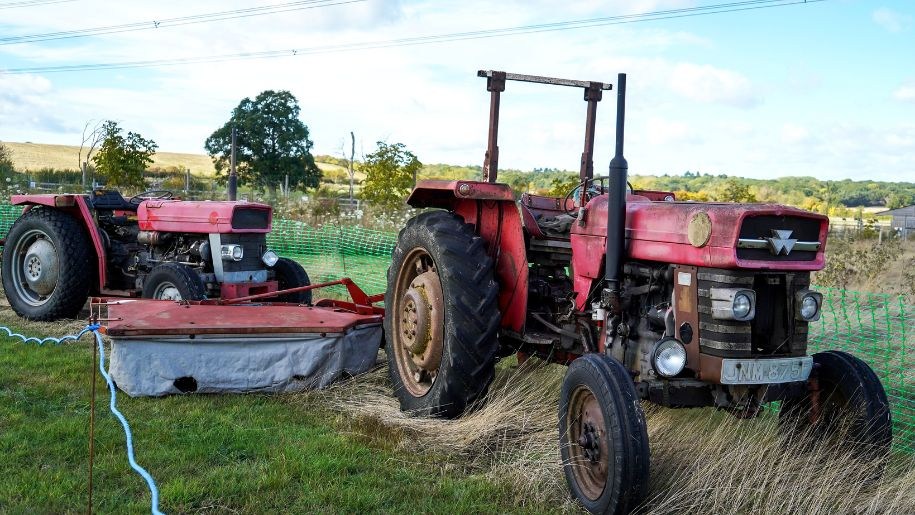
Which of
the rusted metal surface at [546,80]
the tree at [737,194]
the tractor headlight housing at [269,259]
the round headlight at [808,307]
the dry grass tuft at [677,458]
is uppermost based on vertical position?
the rusted metal surface at [546,80]

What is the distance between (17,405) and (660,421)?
3.75 m

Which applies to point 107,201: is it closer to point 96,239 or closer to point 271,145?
point 96,239

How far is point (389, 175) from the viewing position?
70.9ft

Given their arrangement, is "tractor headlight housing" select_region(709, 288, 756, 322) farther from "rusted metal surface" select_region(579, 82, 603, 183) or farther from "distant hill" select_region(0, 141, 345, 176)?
"distant hill" select_region(0, 141, 345, 176)

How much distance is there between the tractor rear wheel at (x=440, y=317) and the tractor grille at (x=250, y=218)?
2766 millimetres

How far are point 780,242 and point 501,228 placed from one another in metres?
1.84

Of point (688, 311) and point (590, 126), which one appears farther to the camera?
point (590, 126)

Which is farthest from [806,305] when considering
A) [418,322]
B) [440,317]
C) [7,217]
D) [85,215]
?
[7,217]

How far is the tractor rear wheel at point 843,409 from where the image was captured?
3865mm

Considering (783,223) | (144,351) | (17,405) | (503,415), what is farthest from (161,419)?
(783,223)

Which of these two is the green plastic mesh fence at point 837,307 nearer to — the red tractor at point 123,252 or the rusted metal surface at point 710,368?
the rusted metal surface at point 710,368

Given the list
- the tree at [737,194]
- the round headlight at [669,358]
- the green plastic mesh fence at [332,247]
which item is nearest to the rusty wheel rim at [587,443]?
the round headlight at [669,358]

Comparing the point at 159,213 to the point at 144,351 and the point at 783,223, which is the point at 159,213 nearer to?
the point at 144,351

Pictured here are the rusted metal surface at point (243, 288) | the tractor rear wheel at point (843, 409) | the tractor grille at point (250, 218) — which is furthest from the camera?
the tractor grille at point (250, 218)
